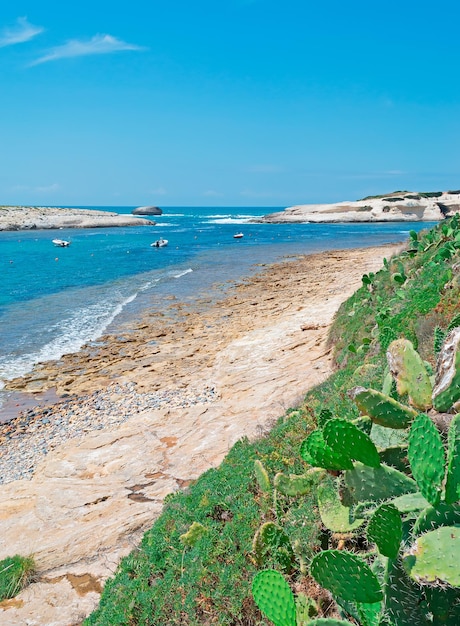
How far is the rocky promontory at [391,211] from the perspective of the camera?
10982cm

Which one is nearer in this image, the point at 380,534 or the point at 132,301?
the point at 380,534

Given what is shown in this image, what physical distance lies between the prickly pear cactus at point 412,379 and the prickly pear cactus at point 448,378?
9cm

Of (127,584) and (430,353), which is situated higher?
(430,353)

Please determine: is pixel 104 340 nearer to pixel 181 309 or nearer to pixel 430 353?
pixel 181 309

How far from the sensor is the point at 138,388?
589 inches

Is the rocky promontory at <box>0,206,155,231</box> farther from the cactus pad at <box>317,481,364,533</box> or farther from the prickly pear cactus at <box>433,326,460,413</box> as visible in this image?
the prickly pear cactus at <box>433,326,460,413</box>

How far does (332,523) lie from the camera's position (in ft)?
13.8

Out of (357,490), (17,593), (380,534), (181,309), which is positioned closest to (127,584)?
(17,593)

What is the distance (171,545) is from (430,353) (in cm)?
475

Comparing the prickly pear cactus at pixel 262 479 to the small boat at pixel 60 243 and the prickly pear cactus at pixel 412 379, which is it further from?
the small boat at pixel 60 243

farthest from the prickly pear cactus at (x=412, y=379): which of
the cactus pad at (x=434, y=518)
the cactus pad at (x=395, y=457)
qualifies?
the cactus pad at (x=434, y=518)

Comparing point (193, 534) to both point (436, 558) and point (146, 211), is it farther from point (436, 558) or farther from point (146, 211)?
point (146, 211)

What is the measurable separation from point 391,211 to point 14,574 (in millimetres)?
120320

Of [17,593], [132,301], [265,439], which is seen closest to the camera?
[17,593]
